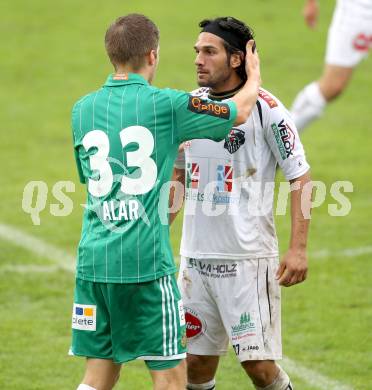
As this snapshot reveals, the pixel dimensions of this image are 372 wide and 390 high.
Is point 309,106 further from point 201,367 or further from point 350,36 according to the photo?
point 201,367

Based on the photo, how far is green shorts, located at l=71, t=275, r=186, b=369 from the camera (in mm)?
5117

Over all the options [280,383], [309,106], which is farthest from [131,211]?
[309,106]

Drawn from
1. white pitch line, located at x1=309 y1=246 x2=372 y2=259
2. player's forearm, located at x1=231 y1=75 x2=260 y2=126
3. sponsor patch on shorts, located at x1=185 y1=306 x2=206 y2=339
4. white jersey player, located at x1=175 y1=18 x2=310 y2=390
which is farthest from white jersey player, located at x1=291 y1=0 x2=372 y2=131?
player's forearm, located at x1=231 y1=75 x2=260 y2=126

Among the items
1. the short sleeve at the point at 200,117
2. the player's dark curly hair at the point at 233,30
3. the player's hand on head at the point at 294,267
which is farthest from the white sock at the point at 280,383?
the player's dark curly hair at the point at 233,30

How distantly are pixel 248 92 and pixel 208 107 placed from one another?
25 centimetres

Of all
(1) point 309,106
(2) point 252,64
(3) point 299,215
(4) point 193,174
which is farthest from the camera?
(1) point 309,106

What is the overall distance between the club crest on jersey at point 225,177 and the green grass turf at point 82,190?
150 cm

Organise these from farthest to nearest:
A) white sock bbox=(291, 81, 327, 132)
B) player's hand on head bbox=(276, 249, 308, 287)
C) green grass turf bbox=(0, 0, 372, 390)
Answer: white sock bbox=(291, 81, 327, 132) < green grass turf bbox=(0, 0, 372, 390) < player's hand on head bbox=(276, 249, 308, 287)

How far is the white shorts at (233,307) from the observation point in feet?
18.9

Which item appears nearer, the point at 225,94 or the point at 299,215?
the point at 299,215

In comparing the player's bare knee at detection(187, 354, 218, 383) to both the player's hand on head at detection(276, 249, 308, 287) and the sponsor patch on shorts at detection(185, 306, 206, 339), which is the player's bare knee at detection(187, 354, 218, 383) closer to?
the sponsor patch on shorts at detection(185, 306, 206, 339)

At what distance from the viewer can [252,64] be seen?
5477 mm

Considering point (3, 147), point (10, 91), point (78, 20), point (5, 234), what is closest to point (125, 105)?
point (5, 234)

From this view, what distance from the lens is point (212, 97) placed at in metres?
5.80
